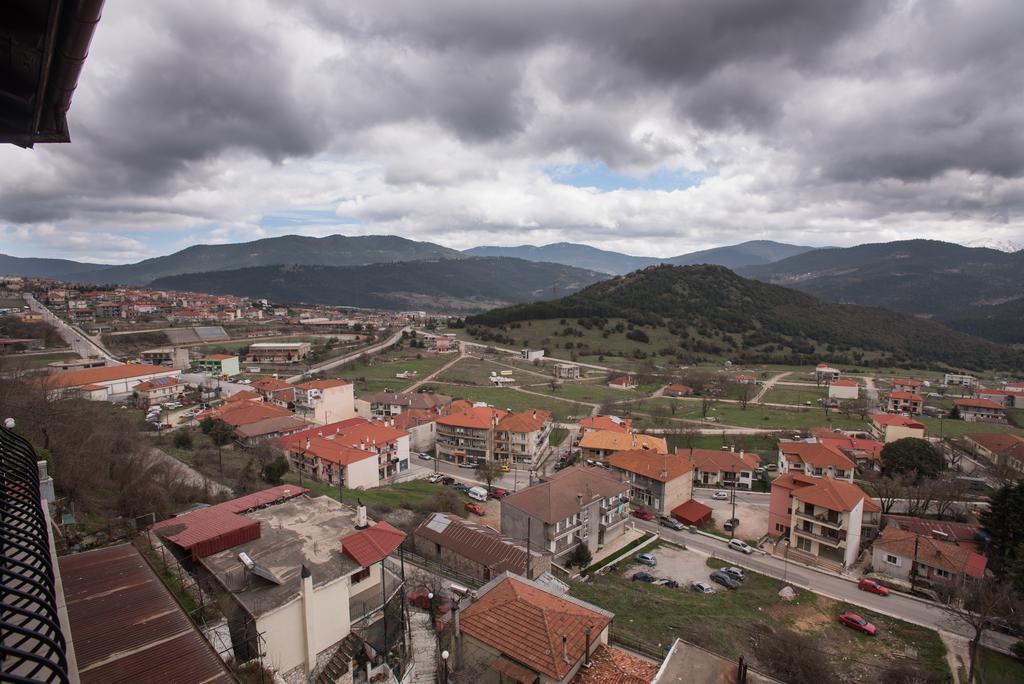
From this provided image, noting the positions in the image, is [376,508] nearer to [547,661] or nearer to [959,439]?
[547,661]

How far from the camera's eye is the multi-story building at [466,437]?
43562 mm

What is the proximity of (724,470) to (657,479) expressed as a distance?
27.7 ft

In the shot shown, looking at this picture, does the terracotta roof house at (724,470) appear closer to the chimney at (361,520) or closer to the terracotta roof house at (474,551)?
the terracotta roof house at (474,551)

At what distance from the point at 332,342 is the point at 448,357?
2266 cm

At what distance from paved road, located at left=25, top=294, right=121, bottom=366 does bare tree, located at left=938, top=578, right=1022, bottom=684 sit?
75.5 meters

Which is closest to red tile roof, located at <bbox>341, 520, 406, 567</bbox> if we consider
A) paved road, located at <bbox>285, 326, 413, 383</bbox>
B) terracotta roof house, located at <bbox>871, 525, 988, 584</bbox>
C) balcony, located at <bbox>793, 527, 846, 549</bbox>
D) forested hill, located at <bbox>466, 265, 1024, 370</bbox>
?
balcony, located at <bbox>793, 527, 846, 549</bbox>

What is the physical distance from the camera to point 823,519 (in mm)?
27578

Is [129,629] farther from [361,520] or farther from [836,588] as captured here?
[836,588]

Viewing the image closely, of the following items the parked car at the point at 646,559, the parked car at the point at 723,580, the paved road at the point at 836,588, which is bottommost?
the paved road at the point at 836,588

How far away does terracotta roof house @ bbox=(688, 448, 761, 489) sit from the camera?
38438 mm

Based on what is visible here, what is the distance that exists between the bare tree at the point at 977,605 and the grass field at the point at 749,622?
4.30 feet

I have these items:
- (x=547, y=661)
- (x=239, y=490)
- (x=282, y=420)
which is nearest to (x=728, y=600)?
(x=547, y=661)

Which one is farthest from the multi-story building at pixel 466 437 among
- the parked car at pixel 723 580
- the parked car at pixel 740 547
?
the parked car at pixel 723 580

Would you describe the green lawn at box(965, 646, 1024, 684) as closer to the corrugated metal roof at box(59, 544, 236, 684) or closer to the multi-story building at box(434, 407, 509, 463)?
the corrugated metal roof at box(59, 544, 236, 684)
